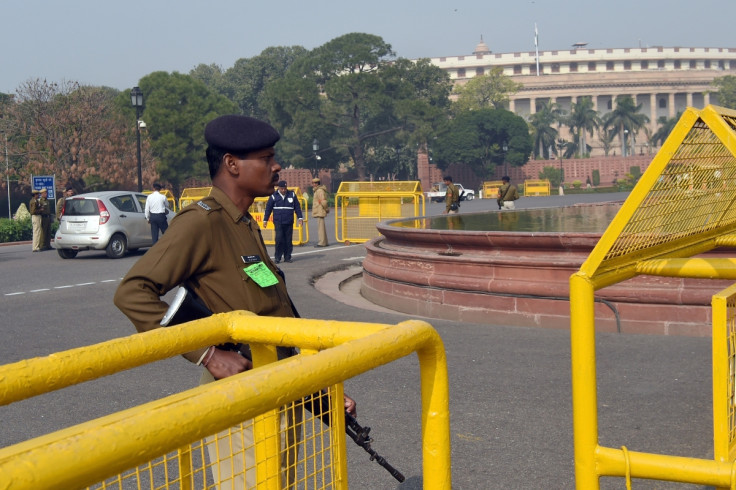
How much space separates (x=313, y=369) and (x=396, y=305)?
8.91 m

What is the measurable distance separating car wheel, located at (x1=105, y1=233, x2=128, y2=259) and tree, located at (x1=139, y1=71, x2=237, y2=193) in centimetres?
3324

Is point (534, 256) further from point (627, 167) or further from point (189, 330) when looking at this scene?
point (627, 167)

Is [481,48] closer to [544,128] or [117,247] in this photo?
[544,128]

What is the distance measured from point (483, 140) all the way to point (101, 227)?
63396 mm

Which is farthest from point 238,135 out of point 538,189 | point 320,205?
point 538,189

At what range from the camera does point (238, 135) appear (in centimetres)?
291

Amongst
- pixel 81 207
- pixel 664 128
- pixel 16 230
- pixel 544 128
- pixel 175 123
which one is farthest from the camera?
pixel 544 128

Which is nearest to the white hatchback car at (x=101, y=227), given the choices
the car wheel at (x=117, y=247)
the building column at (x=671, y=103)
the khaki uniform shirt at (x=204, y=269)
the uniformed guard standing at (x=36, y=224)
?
the car wheel at (x=117, y=247)

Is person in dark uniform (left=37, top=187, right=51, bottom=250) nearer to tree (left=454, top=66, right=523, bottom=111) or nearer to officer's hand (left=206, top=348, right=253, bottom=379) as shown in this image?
officer's hand (left=206, top=348, right=253, bottom=379)

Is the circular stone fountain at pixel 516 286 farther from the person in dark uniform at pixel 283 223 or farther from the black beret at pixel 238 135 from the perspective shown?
the black beret at pixel 238 135

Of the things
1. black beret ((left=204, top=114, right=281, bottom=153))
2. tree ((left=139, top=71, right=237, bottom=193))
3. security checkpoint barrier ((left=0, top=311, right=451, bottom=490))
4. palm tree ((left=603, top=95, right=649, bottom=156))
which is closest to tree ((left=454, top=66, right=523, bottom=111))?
palm tree ((left=603, top=95, right=649, bottom=156))

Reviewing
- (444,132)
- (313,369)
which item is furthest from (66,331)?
(444,132)

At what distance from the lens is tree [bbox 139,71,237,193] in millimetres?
51500

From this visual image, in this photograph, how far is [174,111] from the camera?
2068 inches
